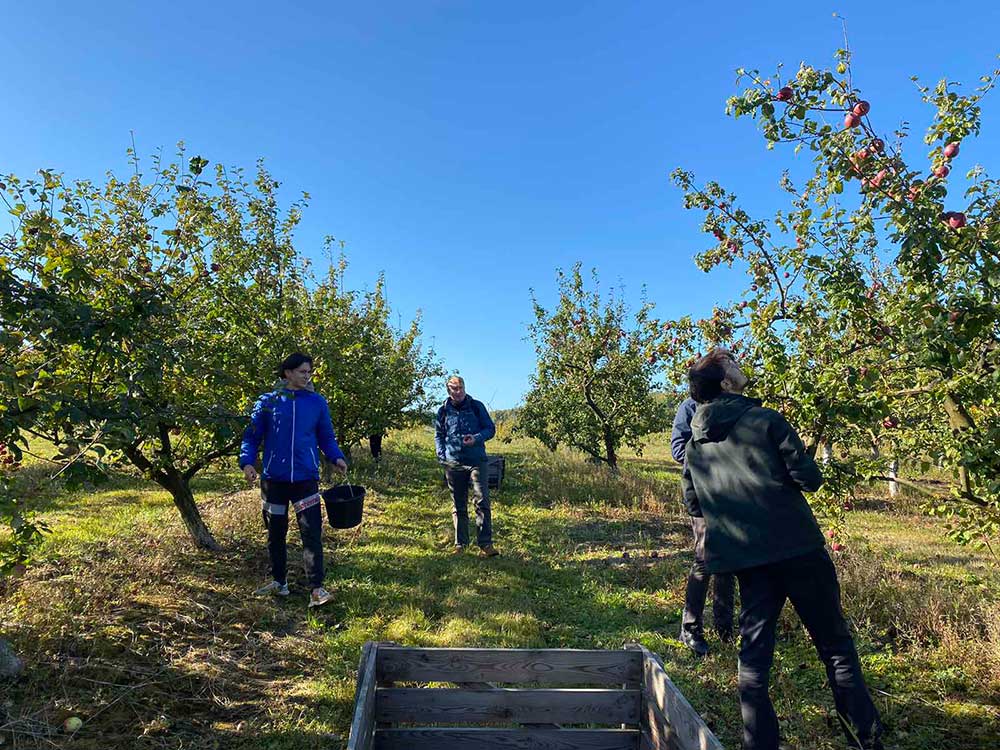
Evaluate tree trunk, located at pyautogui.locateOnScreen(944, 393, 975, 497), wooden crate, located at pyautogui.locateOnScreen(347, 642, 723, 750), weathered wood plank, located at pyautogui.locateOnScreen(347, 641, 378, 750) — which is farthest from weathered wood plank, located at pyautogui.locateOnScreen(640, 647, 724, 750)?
tree trunk, located at pyautogui.locateOnScreen(944, 393, 975, 497)

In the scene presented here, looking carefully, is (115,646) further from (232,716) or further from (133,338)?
(133,338)

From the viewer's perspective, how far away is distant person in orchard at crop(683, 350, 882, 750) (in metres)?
2.82

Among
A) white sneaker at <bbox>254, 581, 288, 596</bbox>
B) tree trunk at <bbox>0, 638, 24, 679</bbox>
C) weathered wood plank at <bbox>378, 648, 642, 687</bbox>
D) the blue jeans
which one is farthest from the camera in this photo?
the blue jeans

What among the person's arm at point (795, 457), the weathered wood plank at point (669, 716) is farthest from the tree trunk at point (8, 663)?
the person's arm at point (795, 457)

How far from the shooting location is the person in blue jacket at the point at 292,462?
491 cm

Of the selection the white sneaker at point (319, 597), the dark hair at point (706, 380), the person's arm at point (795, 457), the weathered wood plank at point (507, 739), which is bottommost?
the weathered wood plank at point (507, 739)

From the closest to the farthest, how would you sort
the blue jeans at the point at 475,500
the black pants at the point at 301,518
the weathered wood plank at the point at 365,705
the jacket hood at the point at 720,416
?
the weathered wood plank at the point at 365,705
the jacket hood at the point at 720,416
the black pants at the point at 301,518
the blue jeans at the point at 475,500

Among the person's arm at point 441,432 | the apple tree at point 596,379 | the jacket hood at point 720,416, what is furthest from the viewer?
the apple tree at point 596,379

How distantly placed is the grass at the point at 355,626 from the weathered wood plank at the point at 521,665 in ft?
2.23

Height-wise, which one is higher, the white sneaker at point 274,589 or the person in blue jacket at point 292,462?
the person in blue jacket at point 292,462

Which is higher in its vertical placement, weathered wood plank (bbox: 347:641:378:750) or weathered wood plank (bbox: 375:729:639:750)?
weathered wood plank (bbox: 347:641:378:750)

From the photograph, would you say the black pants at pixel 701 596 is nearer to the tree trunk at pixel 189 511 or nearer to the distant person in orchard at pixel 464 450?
the distant person in orchard at pixel 464 450

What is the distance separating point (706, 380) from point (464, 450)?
4146 mm

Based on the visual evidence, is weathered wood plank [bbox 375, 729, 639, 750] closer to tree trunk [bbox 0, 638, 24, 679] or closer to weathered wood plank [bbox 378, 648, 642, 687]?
weathered wood plank [bbox 378, 648, 642, 687]
